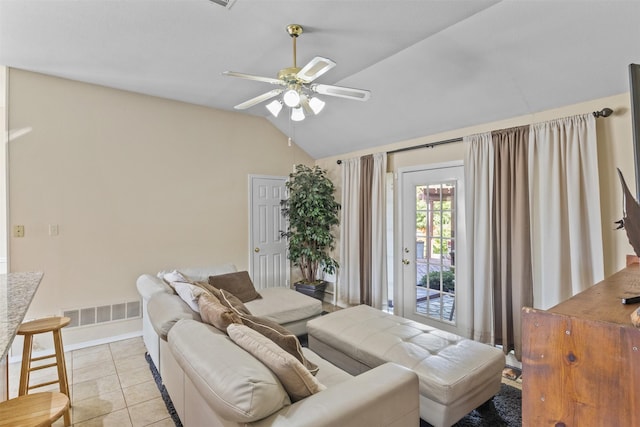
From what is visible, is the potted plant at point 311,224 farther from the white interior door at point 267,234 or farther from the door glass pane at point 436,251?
the door glass pane at point 436,251

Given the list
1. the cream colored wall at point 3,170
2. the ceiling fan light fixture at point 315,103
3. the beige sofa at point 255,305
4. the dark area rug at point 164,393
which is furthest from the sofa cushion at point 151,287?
the ceiling fan light fixture at point 315,103

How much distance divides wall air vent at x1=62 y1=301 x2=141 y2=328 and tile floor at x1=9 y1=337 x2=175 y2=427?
280mm

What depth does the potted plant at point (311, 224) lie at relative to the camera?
4.54 meters

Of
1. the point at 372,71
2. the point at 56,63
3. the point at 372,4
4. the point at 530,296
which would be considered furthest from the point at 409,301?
the point at 56,63

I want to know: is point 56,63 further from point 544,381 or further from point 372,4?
point 544,381

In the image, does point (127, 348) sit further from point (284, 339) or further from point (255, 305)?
point (284, 339)

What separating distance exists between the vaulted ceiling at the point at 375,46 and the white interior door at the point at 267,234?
1.62 m

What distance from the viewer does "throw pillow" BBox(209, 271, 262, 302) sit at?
11.0 feet

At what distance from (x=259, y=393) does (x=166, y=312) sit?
1.19 meters

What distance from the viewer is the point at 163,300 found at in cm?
230

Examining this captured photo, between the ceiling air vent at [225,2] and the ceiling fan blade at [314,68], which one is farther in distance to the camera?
the ceiling air vent at [225,2]

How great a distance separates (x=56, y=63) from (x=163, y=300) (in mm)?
2529

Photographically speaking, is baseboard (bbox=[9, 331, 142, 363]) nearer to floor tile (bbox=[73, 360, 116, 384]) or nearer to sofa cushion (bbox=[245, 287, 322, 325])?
floor tile (bbox=[73, 360, 116, 384])

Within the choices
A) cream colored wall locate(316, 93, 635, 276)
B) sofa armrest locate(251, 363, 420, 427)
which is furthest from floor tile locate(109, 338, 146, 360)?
cream colored wall locate(316, 93, 635, 276)
